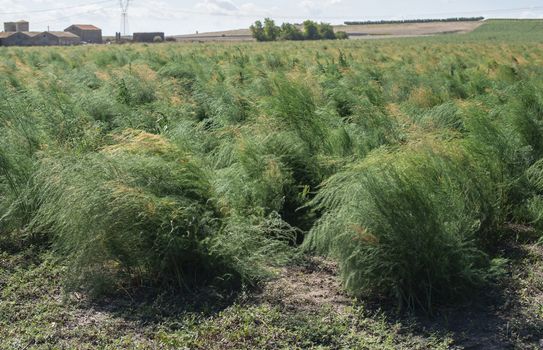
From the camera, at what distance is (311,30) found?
93.7 metres

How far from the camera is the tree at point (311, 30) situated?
91.2 metres

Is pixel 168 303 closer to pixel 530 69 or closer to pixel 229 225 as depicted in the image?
pixel 229 225

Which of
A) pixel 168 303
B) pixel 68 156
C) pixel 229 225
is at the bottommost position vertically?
pixel 168 303

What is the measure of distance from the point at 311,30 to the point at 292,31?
418cm

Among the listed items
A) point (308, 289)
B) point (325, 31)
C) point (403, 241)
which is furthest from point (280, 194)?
point (325, 31)

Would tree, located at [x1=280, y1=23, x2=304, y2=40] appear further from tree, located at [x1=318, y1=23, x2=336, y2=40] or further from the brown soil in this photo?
the brown soil

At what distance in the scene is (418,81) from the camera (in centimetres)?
1319

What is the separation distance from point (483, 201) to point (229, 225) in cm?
219

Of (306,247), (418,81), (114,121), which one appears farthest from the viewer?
(418,81)

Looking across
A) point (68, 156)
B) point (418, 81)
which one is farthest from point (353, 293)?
point (418, 81)

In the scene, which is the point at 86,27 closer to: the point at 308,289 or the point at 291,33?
the point at 291,33

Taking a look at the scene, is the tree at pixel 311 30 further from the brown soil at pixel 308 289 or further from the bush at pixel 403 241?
the bush at pixel 403 241

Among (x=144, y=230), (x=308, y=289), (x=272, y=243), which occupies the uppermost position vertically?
(x=144, y=230)

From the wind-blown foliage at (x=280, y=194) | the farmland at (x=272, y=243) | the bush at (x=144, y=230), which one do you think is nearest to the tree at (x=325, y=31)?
the wind-blown foliage at (x=280, y=194)
